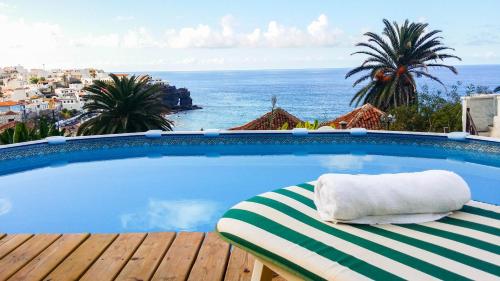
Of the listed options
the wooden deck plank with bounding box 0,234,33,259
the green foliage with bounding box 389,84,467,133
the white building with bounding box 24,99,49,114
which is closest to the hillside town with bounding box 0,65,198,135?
the white building with bounding box 24,99,49,114

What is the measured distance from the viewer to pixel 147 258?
2.60 m

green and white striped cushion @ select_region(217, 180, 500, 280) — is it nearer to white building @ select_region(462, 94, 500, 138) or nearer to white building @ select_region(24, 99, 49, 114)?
white building @ select_region(462, 94, 500, 138)

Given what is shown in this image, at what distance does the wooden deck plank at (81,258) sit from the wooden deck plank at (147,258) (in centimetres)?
21

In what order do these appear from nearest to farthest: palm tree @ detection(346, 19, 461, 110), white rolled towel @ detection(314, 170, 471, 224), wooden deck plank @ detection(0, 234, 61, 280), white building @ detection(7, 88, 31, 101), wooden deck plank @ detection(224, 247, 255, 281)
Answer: white rolled towel @ detection(314, 170, 471, 224) < wooden deck plank @ detection(224, 247, 255, 281) < wooden deck plank @ detection(0, 234, 61, 280) < palm tree @ detection(346, 19, 461, 110) < white building @ detection(7, 88, 31, 101)

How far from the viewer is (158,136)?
804cm

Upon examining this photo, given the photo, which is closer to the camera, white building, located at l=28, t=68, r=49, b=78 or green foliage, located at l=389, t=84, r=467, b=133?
green foliage, located at l=389, t=84, r=467, b=133

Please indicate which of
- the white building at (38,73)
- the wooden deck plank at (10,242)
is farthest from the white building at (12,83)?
the wooden deck plank at (10,242)

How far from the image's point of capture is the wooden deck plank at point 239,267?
2350 millimetres

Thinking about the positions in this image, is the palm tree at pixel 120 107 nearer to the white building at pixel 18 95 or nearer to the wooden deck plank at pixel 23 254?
the wooden deck plank at pixel 23 254

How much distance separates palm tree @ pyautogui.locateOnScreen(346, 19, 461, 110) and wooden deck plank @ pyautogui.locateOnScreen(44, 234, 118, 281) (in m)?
16.3

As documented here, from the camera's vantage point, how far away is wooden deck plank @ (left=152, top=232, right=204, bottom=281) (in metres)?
2.40

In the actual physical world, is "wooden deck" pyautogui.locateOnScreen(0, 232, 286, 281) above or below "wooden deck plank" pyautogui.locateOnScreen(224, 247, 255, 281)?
below

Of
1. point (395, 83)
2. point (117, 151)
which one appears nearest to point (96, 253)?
point (117, 151)

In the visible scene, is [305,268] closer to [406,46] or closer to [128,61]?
[406,46]
